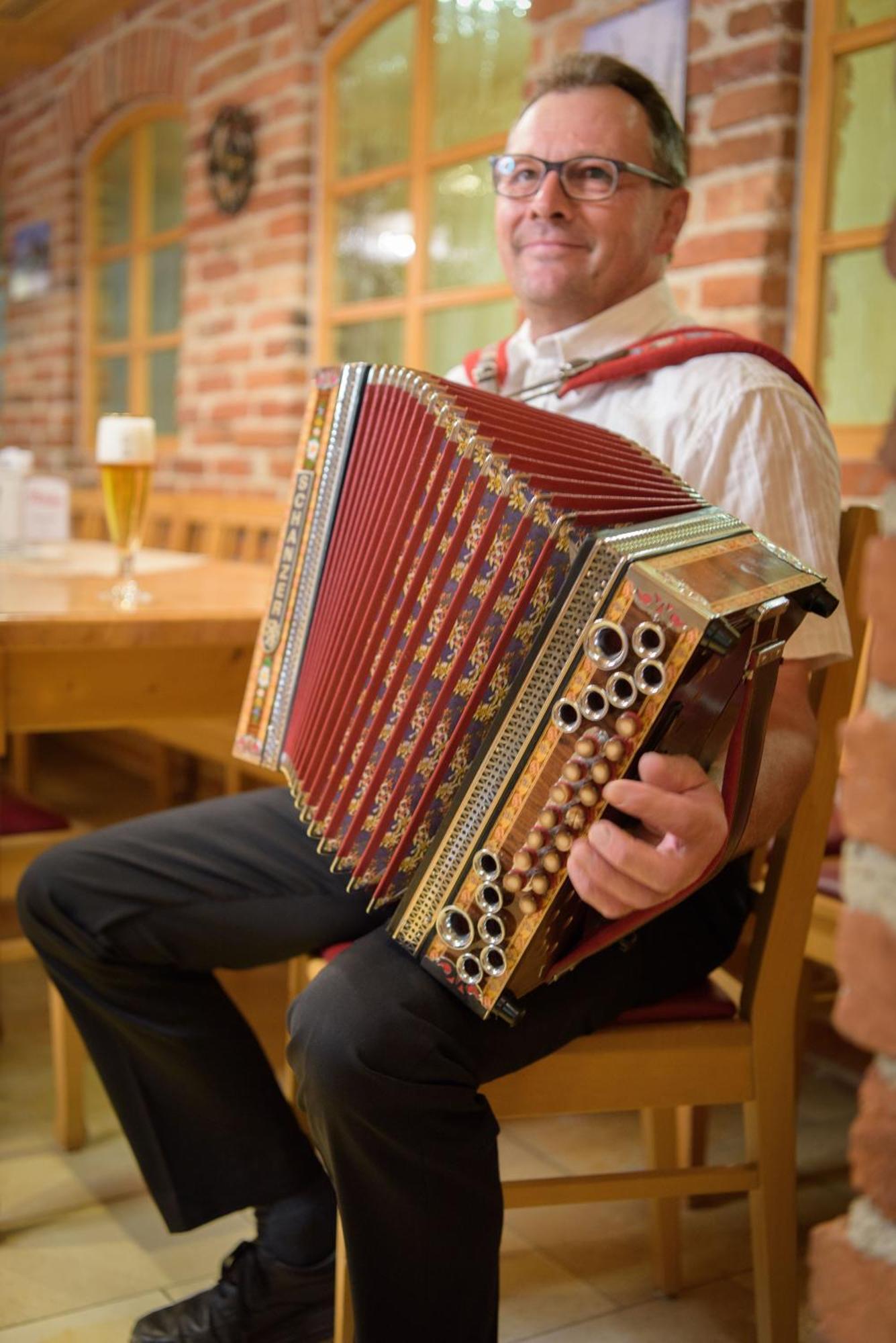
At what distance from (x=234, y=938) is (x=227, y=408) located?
274 centimetres

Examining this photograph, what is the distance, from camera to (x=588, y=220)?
1.51 m

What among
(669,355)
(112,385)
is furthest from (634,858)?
(112,385)

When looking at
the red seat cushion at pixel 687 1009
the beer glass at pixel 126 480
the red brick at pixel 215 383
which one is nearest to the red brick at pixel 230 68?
the red brick at pixel 215 383

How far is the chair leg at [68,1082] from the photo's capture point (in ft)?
5.61

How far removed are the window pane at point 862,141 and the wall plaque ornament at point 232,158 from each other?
2029 millimetres

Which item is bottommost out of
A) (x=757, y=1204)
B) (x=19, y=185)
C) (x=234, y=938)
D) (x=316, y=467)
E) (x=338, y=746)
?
(x=757, y=1204)

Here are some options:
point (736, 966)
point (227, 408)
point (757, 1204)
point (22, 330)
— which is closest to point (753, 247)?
point (736, 966)

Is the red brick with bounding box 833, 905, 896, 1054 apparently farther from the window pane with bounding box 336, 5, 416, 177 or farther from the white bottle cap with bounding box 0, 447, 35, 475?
the window pane with bounding box 336, 5, 416, 177

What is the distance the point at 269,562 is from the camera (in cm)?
→ 312

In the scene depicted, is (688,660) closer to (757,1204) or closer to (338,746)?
(338,746)

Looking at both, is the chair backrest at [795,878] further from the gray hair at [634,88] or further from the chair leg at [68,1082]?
the chair leg at [68,1082]

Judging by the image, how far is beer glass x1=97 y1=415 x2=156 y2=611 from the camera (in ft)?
5.55

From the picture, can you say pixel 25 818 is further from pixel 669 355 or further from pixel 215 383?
pixel 215 383

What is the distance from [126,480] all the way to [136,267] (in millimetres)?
3153
